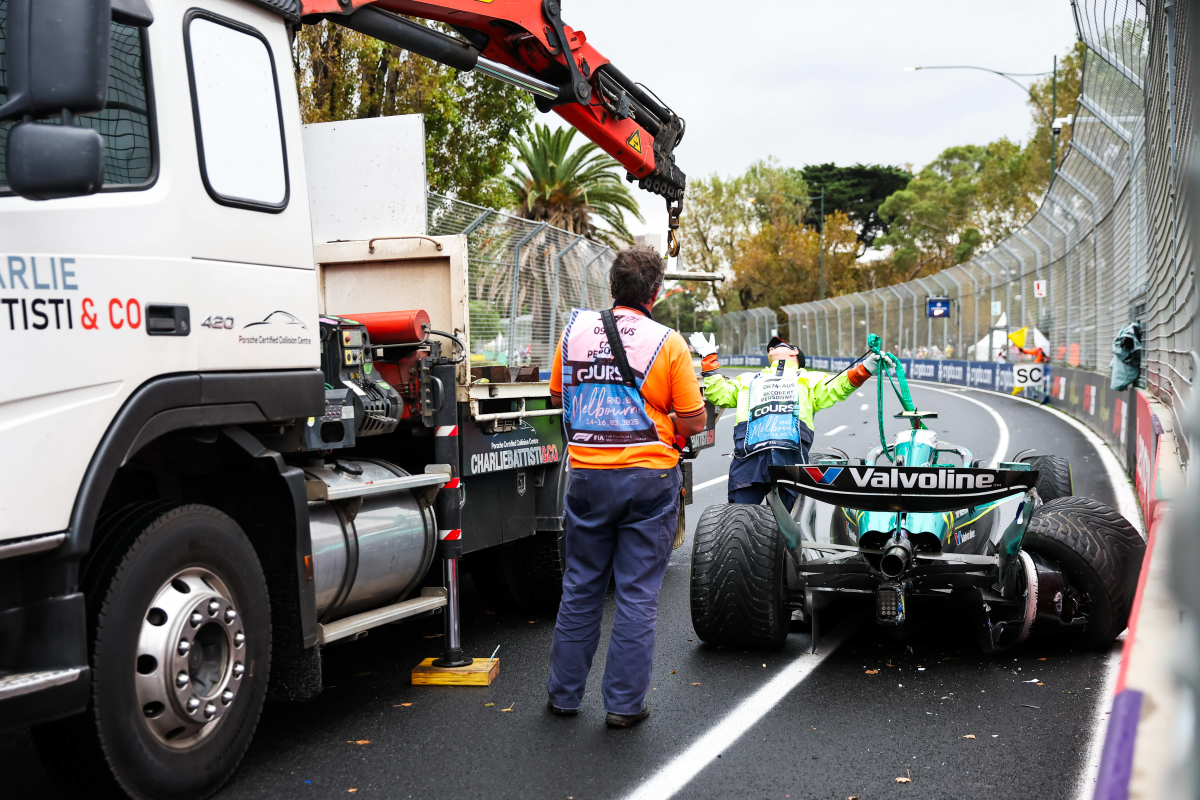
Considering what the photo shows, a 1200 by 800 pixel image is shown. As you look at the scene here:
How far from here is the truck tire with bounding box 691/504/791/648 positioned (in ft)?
19.5

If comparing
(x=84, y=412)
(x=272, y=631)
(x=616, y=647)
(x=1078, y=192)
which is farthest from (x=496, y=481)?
(x=1078, y=192)

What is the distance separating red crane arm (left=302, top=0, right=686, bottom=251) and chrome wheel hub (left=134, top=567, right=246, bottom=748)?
2604mm

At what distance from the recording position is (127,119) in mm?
3852

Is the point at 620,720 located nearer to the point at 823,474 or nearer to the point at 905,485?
the point at 823,474

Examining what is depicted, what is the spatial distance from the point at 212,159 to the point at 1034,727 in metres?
3.90

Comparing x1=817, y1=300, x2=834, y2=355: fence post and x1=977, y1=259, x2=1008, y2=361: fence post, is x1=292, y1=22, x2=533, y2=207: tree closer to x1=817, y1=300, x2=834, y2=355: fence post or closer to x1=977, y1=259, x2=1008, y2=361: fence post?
x1=977, y1=259, x2=1008, y2=361: fence post

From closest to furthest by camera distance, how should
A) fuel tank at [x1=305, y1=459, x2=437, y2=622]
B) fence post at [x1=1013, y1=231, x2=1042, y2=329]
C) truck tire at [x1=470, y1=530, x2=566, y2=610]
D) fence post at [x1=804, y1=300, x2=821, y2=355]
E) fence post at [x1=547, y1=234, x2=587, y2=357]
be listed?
fuel tank at [x1=305, y1=459, x2=437, y2=622] → truck tire at [x1=470, y1=530, x2=566, y2=610] → fence post at [x1=547, y1=234, x2=587, y2=357] → fence post at [x1=1013, y1=231, x2=1042, y2=329] → fence post at [x1=804, y1=300, x2=821, y2=355]

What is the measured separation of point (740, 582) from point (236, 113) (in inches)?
129

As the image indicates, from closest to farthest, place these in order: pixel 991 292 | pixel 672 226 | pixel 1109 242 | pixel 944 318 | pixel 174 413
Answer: pixel 174 413
pixel 672 226
pixel 1109 242
pixel 991 292
pixel 944 318

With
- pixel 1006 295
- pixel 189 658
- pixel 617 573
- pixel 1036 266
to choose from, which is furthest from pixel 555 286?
pixel 1006 295

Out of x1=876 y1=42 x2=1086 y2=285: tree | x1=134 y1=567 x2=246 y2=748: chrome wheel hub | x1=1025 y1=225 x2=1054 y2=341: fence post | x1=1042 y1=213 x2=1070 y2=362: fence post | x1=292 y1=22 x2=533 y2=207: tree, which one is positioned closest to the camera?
x1=134 y1=567 x2=246 y2=748: chrome wheel hub

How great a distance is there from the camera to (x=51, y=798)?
13.5 ft

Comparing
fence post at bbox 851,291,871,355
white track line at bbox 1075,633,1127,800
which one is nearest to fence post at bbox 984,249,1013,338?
fence post at bbox 851,291,871,355

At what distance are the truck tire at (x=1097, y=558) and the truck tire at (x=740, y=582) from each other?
128cm
